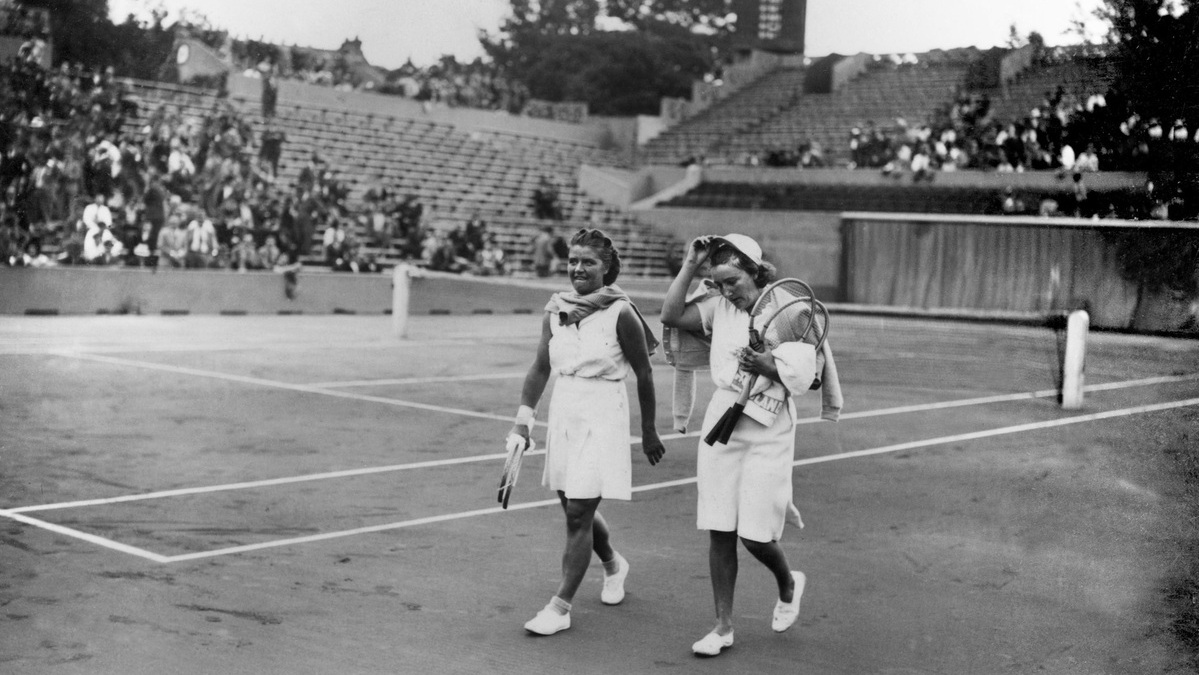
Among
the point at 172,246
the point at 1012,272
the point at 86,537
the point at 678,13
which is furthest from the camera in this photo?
the point at 678,13

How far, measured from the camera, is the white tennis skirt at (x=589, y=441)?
21.3 ft

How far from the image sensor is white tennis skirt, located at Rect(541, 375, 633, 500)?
21.3ft

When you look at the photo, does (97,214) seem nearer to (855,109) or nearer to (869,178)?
(869,178)

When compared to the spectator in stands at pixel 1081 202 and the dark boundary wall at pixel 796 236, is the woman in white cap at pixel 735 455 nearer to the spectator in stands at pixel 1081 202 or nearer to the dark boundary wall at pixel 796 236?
the spectator in stands at pixel 1081 202

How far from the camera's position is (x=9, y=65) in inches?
1075

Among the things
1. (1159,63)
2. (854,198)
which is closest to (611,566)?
(1159,63)

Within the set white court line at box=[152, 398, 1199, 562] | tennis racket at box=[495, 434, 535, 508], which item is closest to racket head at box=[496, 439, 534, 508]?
tennis racket at box=[495, 434, 535, 508]

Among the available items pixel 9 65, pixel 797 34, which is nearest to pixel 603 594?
pixel 9 65

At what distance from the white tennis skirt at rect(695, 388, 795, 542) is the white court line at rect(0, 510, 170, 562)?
3167 millimetres

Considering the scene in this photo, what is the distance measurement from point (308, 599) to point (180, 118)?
25.5 metres

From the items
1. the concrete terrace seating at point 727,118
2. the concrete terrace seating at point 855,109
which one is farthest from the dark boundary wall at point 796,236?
the concrete terrace seating at point 727,118

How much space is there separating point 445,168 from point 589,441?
35742mm

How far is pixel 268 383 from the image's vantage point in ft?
54.1

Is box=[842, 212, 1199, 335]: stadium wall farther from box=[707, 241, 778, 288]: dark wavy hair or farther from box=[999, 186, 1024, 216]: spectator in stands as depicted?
box=[707, 241, 778, 288]: dark wavy hair
